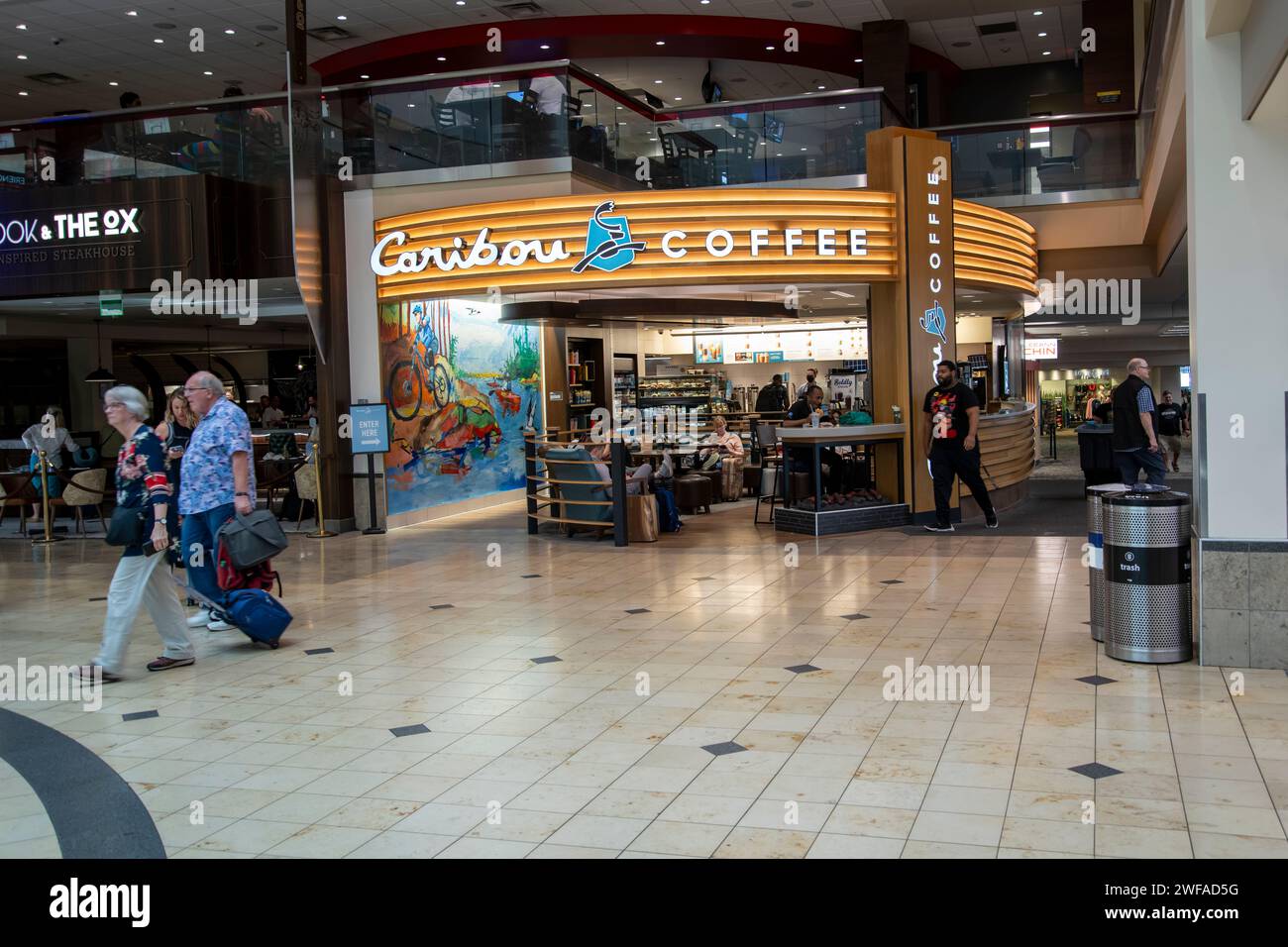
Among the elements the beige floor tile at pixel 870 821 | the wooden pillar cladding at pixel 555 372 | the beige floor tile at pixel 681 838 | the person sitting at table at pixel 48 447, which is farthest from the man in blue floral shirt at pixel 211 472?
the wooden pillar cladding at pixel 555 372

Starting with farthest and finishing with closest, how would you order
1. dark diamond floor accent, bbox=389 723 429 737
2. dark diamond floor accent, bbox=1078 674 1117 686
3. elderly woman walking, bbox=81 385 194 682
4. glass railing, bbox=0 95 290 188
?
glass railing, bbox=0 95 290 188
elderly woman walking, bbox=81 385 194 682
dark diamond floor accent, bbox=1078 674 1117 686
dark diamond floor accent, bbox=389 723 429 737

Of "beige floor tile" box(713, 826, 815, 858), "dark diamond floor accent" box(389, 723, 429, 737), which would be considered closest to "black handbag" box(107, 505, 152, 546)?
"dark diamond floor accent" box(389, 723, 429, 737)

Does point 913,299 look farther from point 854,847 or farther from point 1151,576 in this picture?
point 854,847

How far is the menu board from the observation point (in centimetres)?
1984

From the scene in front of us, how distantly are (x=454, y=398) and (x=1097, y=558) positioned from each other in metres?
8.77

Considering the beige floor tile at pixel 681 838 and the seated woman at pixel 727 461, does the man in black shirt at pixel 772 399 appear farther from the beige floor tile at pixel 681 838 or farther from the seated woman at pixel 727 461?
the beige floor tile at pixel 681 838

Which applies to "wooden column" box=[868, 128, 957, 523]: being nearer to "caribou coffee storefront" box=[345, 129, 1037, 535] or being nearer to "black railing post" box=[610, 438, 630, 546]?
"caribou coffee storefront" box=[345, 129, 1037, 535]

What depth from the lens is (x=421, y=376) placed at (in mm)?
12406

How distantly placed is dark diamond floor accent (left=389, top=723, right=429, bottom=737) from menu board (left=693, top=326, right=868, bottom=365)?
15821 millimetres

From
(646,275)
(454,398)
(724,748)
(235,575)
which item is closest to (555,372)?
(454,398)

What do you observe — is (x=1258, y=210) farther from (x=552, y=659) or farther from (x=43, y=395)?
(x=43, y=395)

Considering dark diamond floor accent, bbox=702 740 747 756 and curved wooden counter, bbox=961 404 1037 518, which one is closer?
dark diamond floor accent, bbox=702 740 747 756

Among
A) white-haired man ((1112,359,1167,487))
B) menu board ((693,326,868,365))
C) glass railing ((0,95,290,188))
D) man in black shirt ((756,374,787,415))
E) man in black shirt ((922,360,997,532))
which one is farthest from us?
menu board ((693,326,868,365))
